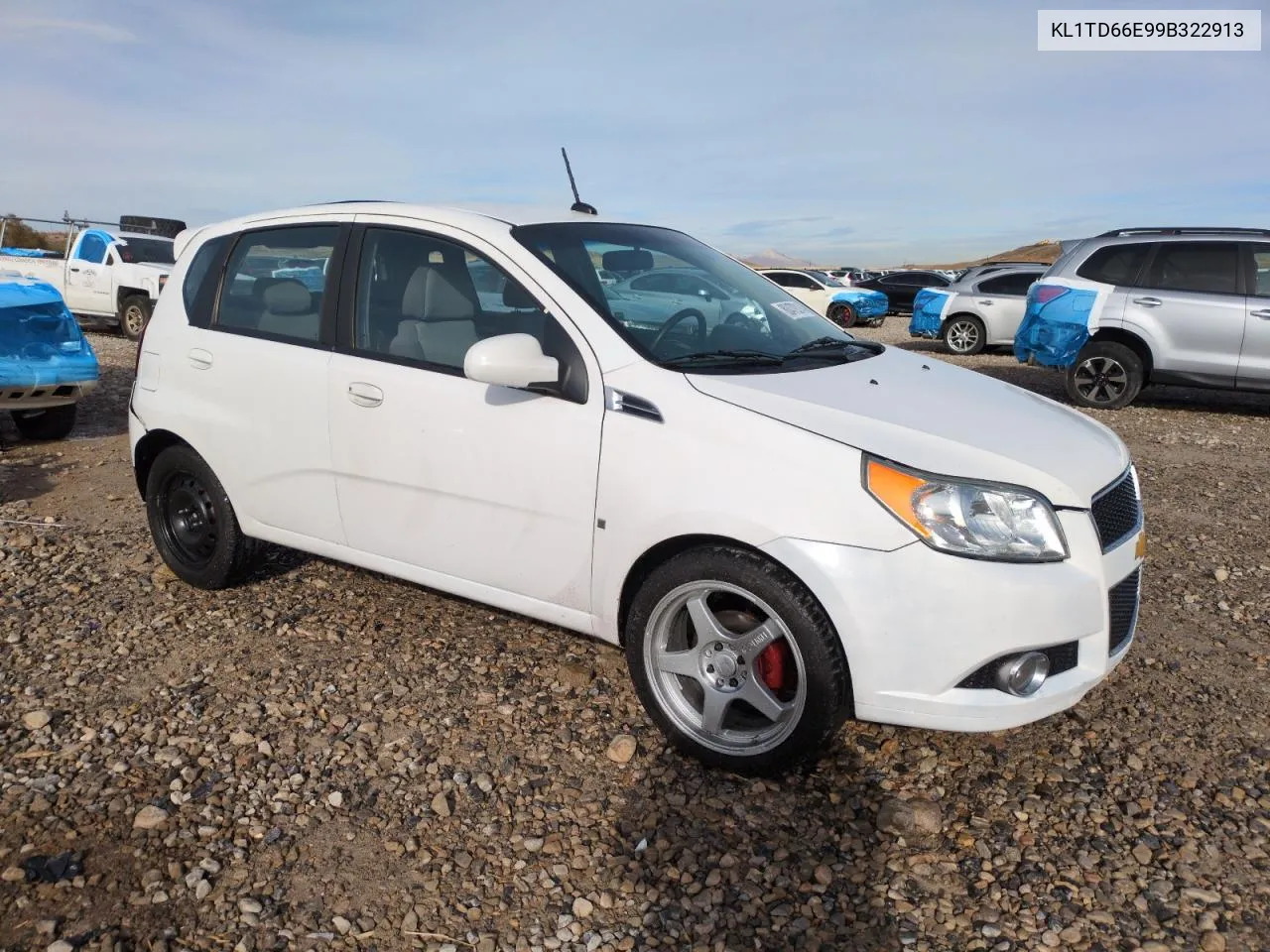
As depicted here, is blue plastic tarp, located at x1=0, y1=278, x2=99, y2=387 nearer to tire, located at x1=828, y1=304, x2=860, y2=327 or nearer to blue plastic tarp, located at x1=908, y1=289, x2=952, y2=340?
blue plastic tarp, located at x1=908, y1=289, x2=952, y2=340

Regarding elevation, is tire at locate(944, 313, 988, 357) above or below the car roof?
below

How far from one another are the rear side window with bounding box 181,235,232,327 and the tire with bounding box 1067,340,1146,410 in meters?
8.83

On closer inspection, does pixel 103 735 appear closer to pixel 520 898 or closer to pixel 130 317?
pixel 520 898

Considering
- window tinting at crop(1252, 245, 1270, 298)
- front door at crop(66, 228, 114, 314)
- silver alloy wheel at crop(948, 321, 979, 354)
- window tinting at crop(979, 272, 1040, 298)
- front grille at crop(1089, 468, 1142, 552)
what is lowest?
front grille at crop(1089, 468, 1142, 552)

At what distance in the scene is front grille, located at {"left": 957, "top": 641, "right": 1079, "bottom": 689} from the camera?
2682 mm

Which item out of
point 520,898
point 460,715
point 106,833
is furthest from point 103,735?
point 520,898

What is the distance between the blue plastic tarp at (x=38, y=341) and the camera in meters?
7.03

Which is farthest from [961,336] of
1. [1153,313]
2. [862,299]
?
[1153,313]

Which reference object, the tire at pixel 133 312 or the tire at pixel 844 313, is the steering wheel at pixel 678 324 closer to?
the tire at pixel 133 312

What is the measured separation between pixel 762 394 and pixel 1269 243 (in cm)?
879

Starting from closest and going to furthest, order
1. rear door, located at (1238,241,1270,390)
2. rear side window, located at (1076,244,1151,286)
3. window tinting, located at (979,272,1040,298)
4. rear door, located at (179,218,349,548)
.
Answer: rear door, located at (179,218,349,548) → rear door, located at (1238,241,1270,390) → rear side window, located at (1076,244,1151,286) → window tinting, located at (979,272,1040,298)

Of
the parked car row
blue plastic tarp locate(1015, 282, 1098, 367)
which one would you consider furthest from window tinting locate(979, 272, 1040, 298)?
blue plastic tarp locate(1015, 282, 1098, 367)

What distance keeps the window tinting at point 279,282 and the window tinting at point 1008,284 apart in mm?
13835

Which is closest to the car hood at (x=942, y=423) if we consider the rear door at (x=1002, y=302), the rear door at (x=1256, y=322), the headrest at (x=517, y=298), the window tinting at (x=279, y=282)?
the headrest at (x=517, y=298)
